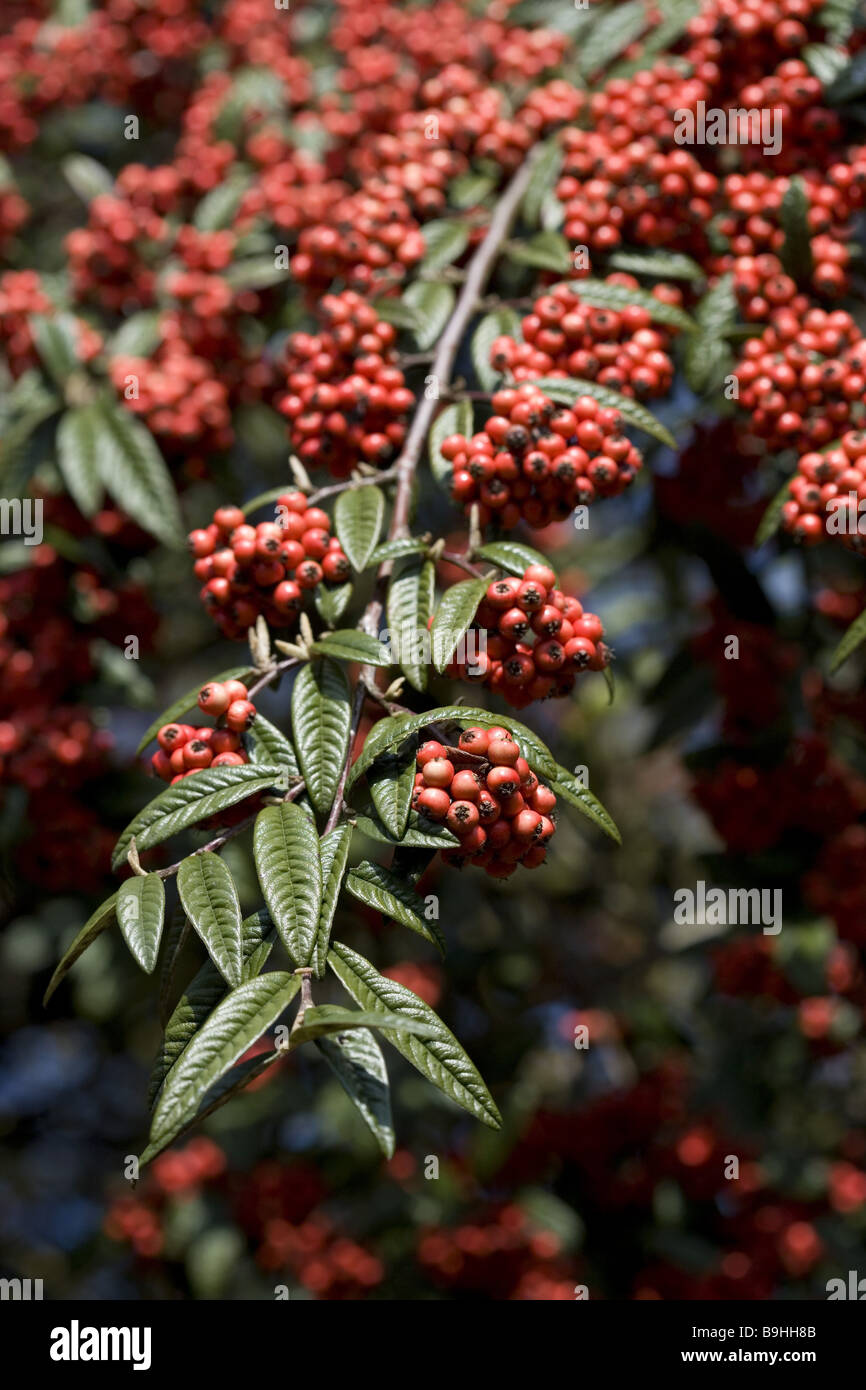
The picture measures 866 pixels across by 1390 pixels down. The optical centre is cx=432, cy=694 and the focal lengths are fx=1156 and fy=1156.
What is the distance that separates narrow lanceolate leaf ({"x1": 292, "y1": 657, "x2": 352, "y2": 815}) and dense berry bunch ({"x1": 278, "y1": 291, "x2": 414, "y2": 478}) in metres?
0.83

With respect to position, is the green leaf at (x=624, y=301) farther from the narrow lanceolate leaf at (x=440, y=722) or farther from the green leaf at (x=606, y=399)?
the narrow lanceolate leaf at (x=440, y=722)

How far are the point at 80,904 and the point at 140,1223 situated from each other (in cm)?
195

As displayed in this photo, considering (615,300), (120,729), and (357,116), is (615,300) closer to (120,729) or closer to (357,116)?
(357,116)

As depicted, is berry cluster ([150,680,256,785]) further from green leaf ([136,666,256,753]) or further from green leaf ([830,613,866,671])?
green leaf ([830,613,866,671])

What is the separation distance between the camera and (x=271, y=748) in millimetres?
2338

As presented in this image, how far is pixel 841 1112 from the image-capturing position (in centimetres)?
598

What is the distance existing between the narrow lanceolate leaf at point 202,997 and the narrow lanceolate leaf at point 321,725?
277mm

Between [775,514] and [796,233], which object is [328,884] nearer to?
[775,514]

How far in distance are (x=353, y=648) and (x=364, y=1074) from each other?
847mm

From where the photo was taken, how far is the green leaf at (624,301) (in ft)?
10.1

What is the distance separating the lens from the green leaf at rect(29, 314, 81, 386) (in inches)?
160

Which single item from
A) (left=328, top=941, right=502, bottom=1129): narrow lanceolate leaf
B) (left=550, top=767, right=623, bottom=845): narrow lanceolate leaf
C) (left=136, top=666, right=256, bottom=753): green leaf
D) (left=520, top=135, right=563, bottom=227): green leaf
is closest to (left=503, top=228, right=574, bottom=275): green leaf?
(left=520, top=135, right=563, bottom=227): green leaf

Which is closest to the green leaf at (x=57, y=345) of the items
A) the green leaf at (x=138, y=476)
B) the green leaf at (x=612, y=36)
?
the green leaf at (x=138, y=476)

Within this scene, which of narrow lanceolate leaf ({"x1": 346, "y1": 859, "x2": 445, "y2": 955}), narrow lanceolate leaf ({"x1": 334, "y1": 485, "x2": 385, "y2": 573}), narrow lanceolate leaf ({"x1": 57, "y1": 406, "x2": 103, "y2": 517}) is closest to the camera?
narrow lanceolate leaf ({"x1": 346, "y1": 859, "x2": 445, "y2": 955})
